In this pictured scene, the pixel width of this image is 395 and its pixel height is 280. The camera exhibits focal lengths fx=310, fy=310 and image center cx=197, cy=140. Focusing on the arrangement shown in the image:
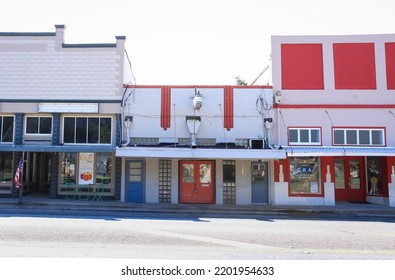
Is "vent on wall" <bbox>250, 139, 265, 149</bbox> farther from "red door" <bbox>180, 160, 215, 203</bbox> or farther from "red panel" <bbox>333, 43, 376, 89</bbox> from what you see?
"red panel" <bbox>333, 43, 376, 89</bbox>

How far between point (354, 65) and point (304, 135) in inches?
178

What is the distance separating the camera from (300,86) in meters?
16.0

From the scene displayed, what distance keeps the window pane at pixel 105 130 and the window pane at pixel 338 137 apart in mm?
11509

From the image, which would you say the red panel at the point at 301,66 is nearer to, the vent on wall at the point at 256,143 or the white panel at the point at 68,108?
the vent on wall at the point at 256,143

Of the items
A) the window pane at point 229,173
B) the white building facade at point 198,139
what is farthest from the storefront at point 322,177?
the window pane at point 229,173

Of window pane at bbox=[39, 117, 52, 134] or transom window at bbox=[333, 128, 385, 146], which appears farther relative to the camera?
window pane at bbox=[39, 117, 52, 134]

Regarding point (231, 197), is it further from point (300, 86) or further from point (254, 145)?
point (300, 86)

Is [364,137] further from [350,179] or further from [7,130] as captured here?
[7,130]

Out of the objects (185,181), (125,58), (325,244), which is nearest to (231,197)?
(185,181)

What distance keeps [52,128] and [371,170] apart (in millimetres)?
16528

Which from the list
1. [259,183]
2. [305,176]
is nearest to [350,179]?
[305,176]

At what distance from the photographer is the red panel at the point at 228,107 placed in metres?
16.0

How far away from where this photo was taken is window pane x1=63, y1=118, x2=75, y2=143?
16016mm

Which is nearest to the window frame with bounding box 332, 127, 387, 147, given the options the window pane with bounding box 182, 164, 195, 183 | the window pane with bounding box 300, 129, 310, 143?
the window pane with bounding box 300, 129, 310, 143
